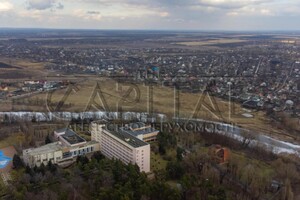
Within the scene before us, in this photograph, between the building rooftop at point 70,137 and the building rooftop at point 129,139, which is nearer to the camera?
the building rooftop at point 129,139

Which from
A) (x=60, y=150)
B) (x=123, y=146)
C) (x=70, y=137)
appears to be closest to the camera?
(x=123, y=146)

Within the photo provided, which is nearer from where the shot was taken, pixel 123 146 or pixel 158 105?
pixel 123 146

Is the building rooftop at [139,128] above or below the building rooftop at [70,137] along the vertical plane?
above

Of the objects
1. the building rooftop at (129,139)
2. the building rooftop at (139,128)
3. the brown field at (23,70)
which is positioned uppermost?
the brown field at (23,70)

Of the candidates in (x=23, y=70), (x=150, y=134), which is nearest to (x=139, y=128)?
(x=150, y=134)

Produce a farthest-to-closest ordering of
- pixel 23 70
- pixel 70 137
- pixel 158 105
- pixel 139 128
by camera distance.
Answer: pixel 23 70 → pixel 158 105 → pixel 139 128 → pixel 70 137

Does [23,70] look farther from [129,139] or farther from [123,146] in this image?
[123,146]

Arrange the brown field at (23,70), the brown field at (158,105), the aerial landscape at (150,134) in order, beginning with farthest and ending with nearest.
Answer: the brown field at (23,70), the brown field at (158,105), the aerial landscape at (150,134)

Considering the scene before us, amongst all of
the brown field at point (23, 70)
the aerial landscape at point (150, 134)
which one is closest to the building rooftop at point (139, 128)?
the aerial landscape at point (150, 134)

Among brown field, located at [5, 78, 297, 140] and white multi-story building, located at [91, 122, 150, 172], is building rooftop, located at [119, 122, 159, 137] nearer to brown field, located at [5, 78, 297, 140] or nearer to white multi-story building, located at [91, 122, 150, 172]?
white multi-story building, located at [91, 122, 150, 172]

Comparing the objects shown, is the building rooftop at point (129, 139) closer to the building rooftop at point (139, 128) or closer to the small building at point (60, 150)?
the small building at point (60, 150)

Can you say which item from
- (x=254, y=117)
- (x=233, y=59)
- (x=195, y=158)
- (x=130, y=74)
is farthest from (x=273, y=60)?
(x=195, y=158)
